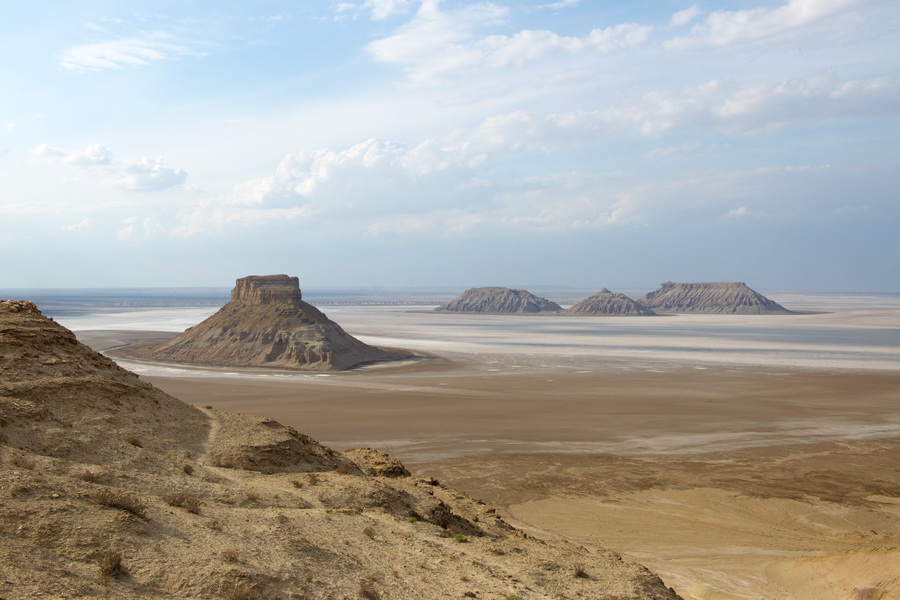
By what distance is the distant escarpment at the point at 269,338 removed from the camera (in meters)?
65.7

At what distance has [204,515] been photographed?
39.7ft

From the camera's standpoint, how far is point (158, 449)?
1530 cm

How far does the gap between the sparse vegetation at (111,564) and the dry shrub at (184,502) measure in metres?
2.25

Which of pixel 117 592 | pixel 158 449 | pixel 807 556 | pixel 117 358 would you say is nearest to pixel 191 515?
pixel 117 592

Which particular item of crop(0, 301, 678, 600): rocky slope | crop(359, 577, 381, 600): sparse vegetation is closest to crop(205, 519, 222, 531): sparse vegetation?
crop(0, 301, 678, 600): rocky slope

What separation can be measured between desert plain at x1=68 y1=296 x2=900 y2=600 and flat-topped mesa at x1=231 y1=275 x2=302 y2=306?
13648 mm

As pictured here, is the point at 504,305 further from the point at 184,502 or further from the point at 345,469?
the point at 184,502

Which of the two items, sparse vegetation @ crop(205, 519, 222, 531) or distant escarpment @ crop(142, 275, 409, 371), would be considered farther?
distant escarpment @ crop(142, 275, 409, 371)

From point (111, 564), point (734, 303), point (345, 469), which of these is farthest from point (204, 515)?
point (734, 303)

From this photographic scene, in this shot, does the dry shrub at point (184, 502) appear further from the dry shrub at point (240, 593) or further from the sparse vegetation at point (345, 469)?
the sparse vegetation at point (345, 469)

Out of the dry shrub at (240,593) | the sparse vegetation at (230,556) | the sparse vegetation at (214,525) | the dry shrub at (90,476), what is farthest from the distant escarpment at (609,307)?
the dry shrub at (240,593)

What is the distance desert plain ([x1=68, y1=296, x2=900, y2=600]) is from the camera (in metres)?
17.9

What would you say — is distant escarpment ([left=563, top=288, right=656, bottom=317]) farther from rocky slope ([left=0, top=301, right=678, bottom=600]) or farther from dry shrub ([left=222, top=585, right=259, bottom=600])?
dry shrub ([left=222, top=585, right=259, bottom=600])

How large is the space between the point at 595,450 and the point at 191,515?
21.6 meters
